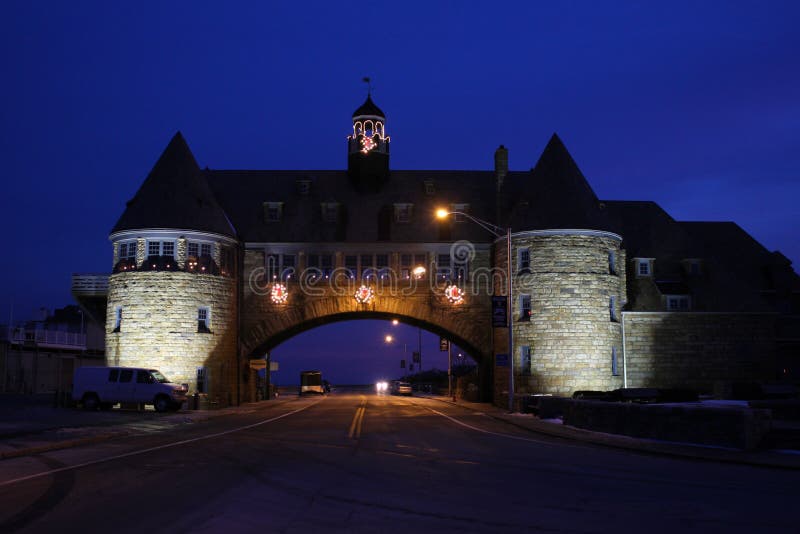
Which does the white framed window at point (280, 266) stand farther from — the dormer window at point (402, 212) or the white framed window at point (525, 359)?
the white framed window at point (525, 359)

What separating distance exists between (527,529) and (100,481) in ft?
24.5

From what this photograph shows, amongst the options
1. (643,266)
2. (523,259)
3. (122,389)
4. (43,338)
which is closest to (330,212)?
(523,259)

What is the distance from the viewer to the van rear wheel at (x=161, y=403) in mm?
38125

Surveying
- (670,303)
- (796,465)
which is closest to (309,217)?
(670,303)

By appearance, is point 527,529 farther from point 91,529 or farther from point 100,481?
point 100,481

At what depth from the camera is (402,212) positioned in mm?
52062

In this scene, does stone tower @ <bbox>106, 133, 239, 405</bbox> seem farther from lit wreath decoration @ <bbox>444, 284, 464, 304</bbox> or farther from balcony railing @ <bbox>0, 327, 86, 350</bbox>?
balcony railing @ <bbox>0, 327, 86, 350</bbox>

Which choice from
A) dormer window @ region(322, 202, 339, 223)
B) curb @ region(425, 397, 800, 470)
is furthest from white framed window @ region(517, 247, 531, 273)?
curb @ region(425, 397, 800, 470)

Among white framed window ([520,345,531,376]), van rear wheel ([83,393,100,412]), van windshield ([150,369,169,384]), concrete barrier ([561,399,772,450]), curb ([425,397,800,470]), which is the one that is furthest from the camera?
white framed window ([520,345,531,376])

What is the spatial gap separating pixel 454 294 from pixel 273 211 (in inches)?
484

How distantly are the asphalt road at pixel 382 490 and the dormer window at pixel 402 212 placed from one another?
31092mm

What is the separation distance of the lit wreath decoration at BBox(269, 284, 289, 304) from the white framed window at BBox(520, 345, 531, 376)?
14.0m

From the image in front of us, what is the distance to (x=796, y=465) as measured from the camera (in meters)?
16.3

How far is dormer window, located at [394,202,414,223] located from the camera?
5191cm
